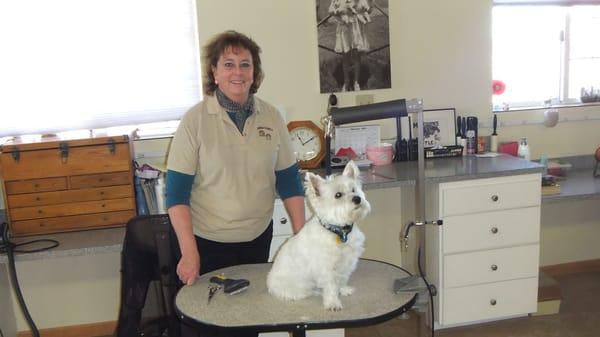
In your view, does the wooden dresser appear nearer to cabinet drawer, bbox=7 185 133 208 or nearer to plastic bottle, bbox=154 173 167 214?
cabinet drawer, bbox=7 185 133 208

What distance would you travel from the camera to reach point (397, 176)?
2555mm

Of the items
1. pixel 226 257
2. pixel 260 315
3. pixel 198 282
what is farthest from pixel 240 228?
pixel 260 315

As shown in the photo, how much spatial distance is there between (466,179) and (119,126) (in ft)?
5.87

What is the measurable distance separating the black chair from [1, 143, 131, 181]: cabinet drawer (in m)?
0.66

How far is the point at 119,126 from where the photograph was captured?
279 centimetres

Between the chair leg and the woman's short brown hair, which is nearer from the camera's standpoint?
the woman's short brown hair

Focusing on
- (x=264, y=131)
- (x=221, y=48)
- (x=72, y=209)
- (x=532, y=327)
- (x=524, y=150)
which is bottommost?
(x=532, y=327)

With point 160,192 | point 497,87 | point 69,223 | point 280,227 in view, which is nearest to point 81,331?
point 69,223

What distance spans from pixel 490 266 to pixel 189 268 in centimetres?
166

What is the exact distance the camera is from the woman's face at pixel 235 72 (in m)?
1.70

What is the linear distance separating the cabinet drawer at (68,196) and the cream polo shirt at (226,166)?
0.80 meters

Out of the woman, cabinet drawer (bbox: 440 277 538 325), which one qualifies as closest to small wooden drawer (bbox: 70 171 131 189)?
the woman

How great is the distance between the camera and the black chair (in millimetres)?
1807

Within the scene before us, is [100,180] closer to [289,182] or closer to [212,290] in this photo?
[289,182]
